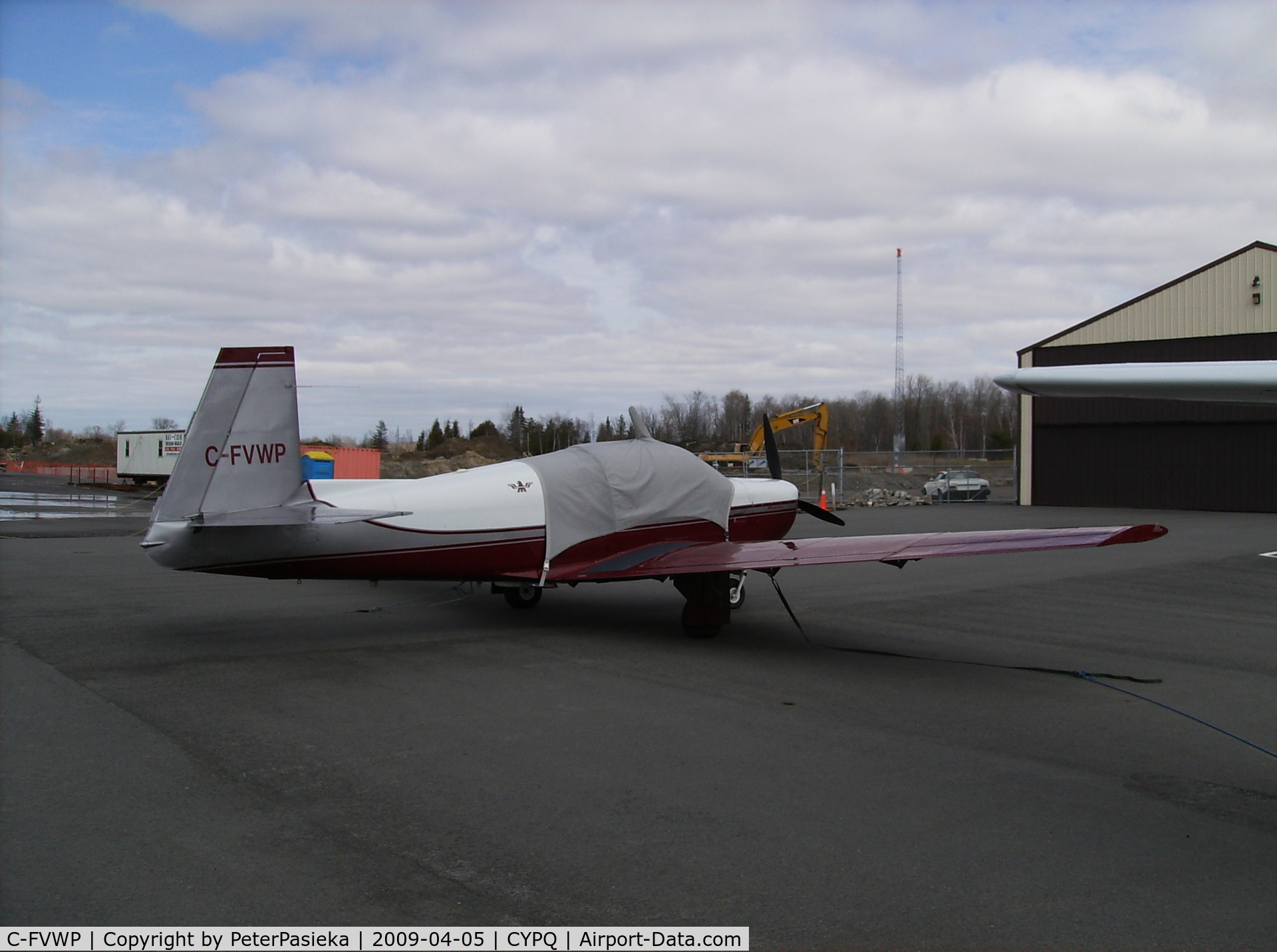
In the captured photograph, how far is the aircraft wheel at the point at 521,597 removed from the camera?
1177 centimetres

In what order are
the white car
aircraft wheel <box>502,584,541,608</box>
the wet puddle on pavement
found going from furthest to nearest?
the white car, the wet puddle on pavement, aircraft wheel <box>502,584,541,608</box>

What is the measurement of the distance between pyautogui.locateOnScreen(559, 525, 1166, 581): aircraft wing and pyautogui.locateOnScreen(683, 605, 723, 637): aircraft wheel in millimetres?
757

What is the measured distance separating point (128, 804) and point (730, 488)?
845 centimetres

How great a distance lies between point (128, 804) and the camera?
4797mm

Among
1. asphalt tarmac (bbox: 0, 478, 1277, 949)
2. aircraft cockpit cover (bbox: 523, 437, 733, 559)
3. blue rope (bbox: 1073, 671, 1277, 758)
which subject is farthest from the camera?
aircraft cockpit cover (bbox: 523, 437, 733, 559)

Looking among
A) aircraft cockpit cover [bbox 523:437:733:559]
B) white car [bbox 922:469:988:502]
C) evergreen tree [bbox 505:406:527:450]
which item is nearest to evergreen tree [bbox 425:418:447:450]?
evergreen tree [bbox 505:406:527:450]

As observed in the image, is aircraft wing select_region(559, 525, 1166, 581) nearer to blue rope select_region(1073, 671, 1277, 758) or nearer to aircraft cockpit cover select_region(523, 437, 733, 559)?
aircraft cockpit cover select_region(523, 437, 733, 559)

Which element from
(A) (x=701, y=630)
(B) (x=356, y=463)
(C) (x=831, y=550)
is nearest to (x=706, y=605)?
(A) (x=701, y=630)

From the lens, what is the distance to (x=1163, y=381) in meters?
3.62

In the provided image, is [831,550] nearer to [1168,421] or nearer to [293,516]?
[293,516]

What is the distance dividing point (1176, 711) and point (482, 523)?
21.3 feet

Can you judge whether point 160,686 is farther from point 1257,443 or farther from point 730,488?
point 1257,443

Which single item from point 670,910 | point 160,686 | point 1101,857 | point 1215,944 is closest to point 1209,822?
point 1101,857

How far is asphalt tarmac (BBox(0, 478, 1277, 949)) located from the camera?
3.79 meters
